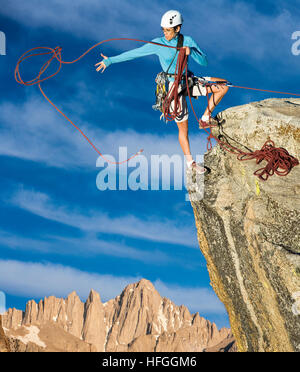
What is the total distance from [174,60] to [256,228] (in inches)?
229

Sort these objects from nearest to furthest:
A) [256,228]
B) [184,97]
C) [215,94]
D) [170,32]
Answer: [256,228], [170,32], [215,94], [184,97]

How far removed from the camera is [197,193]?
46.5ft

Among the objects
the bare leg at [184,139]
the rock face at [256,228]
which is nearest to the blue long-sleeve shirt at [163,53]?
the bare leg at [184,139]

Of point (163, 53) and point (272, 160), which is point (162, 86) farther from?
point (272, 160)

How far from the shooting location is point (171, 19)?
13.4 m

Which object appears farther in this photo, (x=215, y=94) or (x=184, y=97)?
(x=184, y=97)

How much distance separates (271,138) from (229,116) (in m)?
1.65

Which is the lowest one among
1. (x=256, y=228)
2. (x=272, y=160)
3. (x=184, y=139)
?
(x=256, y=228)

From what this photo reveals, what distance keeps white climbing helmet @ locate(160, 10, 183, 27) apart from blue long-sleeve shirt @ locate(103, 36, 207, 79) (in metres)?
0.51

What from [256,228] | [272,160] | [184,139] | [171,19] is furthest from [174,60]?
[256,228]

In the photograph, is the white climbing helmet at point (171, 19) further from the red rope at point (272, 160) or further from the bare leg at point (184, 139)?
the red rope at point (272, 160)

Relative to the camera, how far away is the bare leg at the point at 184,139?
1465cm

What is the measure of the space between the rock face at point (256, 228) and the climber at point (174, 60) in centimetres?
59

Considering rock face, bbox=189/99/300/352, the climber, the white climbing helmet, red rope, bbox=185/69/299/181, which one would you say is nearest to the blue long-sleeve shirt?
the climber
